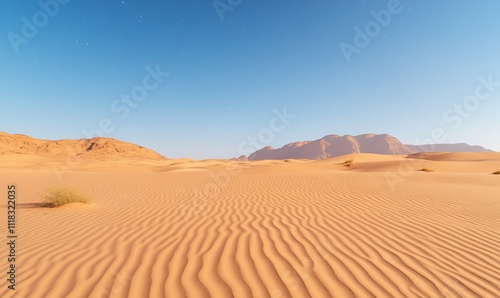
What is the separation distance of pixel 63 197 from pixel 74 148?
246 ft

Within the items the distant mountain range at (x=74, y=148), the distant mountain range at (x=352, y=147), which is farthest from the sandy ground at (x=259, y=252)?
the distant mountain range at (x=352, y=147)

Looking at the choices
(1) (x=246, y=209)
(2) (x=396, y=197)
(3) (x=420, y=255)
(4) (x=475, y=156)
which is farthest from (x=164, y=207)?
(4) (x=475, y=156)

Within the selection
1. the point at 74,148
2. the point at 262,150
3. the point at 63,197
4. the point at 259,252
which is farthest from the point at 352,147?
the point at 259,252

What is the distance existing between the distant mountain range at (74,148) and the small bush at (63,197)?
5638 cm

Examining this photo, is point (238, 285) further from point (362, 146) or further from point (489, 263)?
point (362, 146)

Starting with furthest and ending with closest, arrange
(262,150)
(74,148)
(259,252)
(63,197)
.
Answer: (262,150), (74,148), (63,197), (259,252)

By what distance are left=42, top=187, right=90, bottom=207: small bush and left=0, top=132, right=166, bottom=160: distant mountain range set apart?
56.4 metres

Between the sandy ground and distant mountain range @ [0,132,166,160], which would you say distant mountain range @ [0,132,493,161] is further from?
the sandy ground

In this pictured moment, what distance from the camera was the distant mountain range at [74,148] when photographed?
186 ft

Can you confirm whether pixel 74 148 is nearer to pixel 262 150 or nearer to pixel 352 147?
pixel 262 150

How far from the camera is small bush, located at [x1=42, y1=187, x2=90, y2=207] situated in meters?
6.70

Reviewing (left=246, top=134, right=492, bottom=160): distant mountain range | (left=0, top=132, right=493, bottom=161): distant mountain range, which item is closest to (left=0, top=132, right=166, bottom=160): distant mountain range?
(left=0, top=132, right=493, bottom=161): distant mountain range

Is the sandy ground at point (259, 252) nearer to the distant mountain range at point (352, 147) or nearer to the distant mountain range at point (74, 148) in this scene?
the distant mountain range at point (74, 148)

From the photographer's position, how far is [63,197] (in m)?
6.72
